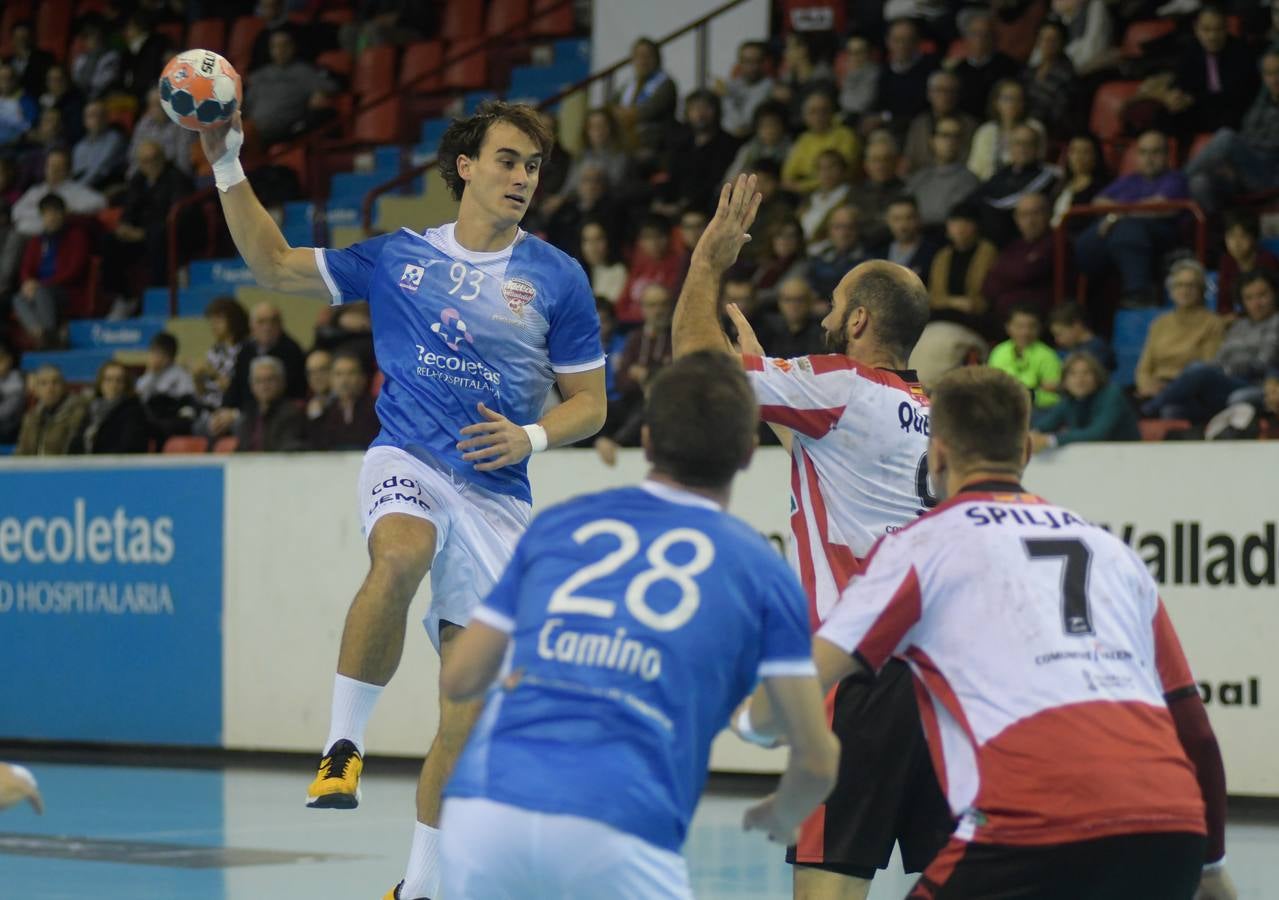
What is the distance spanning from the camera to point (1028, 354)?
39.1 ft

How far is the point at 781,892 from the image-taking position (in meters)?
7.94

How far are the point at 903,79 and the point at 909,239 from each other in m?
2.41

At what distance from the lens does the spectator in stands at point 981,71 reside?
14.7 meters

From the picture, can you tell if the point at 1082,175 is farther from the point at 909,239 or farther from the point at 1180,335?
the point at 1180,335

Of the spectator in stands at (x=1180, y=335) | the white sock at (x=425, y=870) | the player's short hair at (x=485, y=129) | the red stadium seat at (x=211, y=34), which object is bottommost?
the white sock at (x=425, y=870)

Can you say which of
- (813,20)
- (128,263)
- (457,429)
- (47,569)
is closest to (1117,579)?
(457,429)

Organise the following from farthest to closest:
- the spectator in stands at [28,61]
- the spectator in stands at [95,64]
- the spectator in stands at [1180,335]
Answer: the spectator in stands at [28,61]
the spectator in stands at [95,64]
the spectator in stands at [1180,335]

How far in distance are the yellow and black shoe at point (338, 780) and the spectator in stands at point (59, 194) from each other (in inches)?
570

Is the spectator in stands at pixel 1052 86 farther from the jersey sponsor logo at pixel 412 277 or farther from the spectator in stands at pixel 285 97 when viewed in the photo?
the jersey sponsor logo at pixel 412 277

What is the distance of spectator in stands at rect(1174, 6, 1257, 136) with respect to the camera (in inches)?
542

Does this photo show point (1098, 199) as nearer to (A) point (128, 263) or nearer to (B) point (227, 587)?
(B) point (227, 587)

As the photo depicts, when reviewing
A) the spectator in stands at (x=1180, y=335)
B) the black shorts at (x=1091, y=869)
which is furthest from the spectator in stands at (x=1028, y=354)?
the black shorts at (x=1091, y=869)

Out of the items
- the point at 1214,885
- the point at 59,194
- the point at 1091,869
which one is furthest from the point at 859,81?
the point at 1091,869

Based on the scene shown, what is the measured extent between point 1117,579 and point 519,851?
51.2 inches
